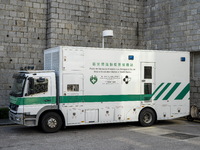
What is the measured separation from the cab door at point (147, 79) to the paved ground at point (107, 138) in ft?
4.85

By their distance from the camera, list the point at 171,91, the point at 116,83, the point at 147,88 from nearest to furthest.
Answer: the point at 116,83, the point at 147,88, the point at 171,91

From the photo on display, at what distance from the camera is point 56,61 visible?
12062 mm

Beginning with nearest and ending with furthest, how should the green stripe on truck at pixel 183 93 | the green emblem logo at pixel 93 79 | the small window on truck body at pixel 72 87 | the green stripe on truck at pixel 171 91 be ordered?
the small window on truck body at pixel 72 87 < the green emblem logo at pixel 93 79 < the green stripe on truck at pixel 171 91 < the green stripe on truck at pixel 183 93

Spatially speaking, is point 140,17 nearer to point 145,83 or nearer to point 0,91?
point 145,83

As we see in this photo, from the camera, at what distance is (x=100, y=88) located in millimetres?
12367

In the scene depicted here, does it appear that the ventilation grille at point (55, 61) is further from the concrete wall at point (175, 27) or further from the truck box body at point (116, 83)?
the concrete wall at point (175, 27)

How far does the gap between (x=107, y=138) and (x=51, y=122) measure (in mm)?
2275

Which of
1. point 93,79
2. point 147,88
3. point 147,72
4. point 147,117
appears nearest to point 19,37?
point 93,79

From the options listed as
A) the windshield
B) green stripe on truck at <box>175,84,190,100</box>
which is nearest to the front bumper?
the windshield

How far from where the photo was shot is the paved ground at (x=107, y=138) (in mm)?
9422

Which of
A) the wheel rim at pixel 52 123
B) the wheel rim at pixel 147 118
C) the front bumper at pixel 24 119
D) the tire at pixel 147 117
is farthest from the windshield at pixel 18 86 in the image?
the wheel rim at pixel 147 118

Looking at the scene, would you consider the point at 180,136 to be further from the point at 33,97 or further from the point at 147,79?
the point at 33,97

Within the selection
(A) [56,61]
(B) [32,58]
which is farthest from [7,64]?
(A) [56,61]

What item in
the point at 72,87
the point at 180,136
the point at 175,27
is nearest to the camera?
the point at 180,136
